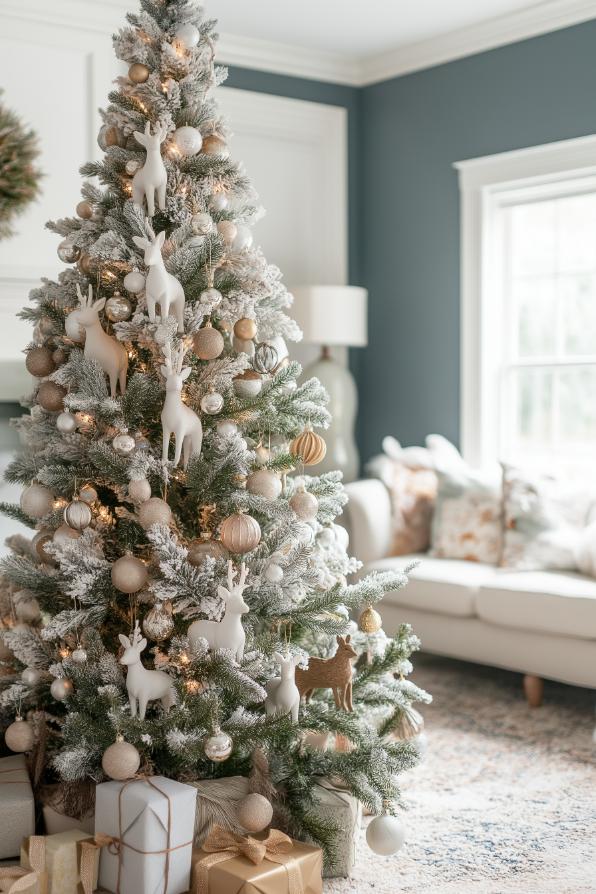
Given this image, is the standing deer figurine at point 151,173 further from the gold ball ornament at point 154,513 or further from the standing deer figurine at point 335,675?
the standing deer figurine at point 335,675

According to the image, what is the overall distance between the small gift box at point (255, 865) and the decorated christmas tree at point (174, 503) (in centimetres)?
6

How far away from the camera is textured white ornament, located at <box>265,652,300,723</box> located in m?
2.50

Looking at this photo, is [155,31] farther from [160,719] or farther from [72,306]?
[160,719]

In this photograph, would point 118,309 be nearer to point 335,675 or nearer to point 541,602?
point 335,675

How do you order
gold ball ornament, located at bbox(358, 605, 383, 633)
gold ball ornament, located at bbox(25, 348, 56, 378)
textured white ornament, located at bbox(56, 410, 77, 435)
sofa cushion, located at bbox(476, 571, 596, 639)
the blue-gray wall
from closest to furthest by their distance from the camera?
textured white ornament, located at bbox(56, 410, 77, 435)
gold ball ornament, located at bbox(25, 348, 56, 378)
gold ball ornament, located at bbox(358, 605, 383, 633)
sofa cushion, located at bbox(476, 571, 596, 639)
the blue-gray wall

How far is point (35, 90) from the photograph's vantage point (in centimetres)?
438

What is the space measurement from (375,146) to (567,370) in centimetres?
164

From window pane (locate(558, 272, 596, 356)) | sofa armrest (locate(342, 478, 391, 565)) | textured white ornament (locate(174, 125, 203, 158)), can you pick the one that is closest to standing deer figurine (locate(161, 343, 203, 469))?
textured white ornament (locate(174, 125, 203, 158))

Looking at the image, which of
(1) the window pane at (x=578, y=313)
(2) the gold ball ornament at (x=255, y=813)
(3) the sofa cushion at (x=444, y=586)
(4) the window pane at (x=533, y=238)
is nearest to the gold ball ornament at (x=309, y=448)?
(2) the gold ball ornament at (x=255, y=813)

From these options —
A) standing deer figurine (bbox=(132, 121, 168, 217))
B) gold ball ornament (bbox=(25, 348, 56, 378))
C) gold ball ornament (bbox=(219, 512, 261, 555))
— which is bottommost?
gold ball ornament (bbox=(219, 512, 261, 555))

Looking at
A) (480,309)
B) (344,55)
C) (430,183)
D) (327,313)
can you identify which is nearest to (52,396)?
(327,313)

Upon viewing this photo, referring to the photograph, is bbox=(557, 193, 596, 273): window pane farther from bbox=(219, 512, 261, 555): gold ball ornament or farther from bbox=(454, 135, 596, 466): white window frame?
bbox=(219, 512, 261, 555): gold ball ornament

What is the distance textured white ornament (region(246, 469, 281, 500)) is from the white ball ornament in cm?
80

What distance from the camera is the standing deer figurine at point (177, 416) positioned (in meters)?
2.44
